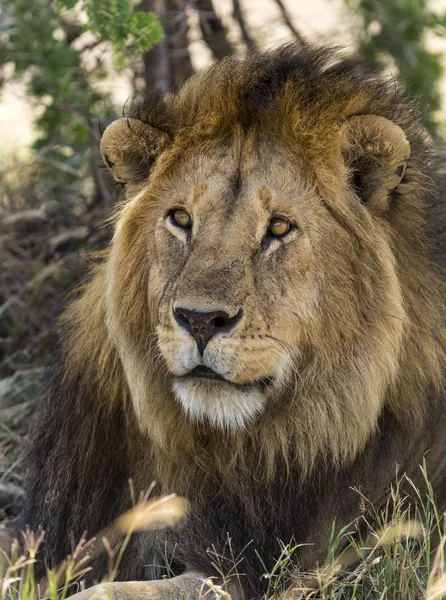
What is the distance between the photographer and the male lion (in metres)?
3.46

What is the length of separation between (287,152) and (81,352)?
1130mm

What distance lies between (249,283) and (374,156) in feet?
2.15

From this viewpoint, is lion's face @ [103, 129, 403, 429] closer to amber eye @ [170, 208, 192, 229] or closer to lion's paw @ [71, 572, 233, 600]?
amber eye @ [170, 208, 192, 229]

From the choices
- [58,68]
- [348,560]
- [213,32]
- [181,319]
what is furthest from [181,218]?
[213,32]

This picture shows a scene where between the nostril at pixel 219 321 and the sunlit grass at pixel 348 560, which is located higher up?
the nostril at pixel 219 321

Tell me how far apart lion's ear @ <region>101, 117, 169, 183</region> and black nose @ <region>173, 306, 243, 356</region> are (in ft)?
2.61

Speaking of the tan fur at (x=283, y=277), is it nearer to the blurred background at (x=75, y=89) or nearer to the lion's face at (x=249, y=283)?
the lion's face at (x=249, y=283)

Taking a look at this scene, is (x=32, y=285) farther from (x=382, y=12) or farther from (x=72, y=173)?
(x=382, y=12)

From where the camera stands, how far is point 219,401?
335 cm

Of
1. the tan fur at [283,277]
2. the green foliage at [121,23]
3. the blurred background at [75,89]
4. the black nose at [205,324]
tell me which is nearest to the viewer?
the black nose at [205,324]

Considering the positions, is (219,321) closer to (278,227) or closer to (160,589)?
(278,227)

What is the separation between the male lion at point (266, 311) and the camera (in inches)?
136

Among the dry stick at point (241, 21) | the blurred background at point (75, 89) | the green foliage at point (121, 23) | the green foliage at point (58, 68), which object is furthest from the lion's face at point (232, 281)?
the dry stick at point (241, 21)

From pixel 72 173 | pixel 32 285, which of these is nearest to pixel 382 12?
pixel 72 173
